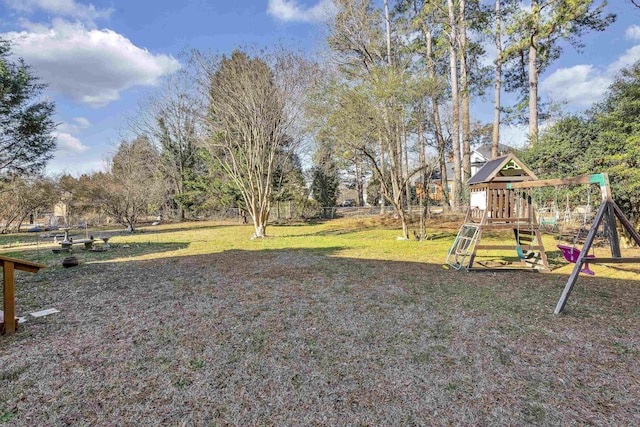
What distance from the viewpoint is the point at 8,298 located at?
10.1 feet

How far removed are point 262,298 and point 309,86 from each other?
9366 millimetres

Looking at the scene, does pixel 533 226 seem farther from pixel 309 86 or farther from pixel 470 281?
pixel 309 86

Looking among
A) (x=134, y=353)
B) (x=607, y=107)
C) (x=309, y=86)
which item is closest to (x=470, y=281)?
(x=134, y=353)

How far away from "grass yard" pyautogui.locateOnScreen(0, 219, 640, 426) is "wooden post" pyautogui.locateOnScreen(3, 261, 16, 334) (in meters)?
0.15

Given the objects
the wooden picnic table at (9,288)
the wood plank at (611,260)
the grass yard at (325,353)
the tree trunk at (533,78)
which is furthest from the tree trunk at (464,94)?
the wooden picnic table at (9,288)

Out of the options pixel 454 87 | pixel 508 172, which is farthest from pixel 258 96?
pixel 454 87

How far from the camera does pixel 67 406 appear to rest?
197 cm

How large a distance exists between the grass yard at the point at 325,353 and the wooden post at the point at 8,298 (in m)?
0.15

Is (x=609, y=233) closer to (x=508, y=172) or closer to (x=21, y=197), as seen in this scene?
(x=508, y=172)

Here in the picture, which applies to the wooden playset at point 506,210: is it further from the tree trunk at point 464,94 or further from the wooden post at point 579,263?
the tree trunk at point 464,94

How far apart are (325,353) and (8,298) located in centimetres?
341

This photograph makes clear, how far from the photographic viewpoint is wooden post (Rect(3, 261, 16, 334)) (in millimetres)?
3010

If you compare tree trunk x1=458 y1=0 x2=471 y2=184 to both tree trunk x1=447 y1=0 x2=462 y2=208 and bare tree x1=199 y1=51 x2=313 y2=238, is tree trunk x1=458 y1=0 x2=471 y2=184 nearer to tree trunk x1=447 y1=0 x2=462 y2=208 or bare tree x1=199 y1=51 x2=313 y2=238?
tree trunk x1=447 y1=0 x2=462 y2=208

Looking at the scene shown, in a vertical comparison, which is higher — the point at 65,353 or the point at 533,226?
the point at 533,226
